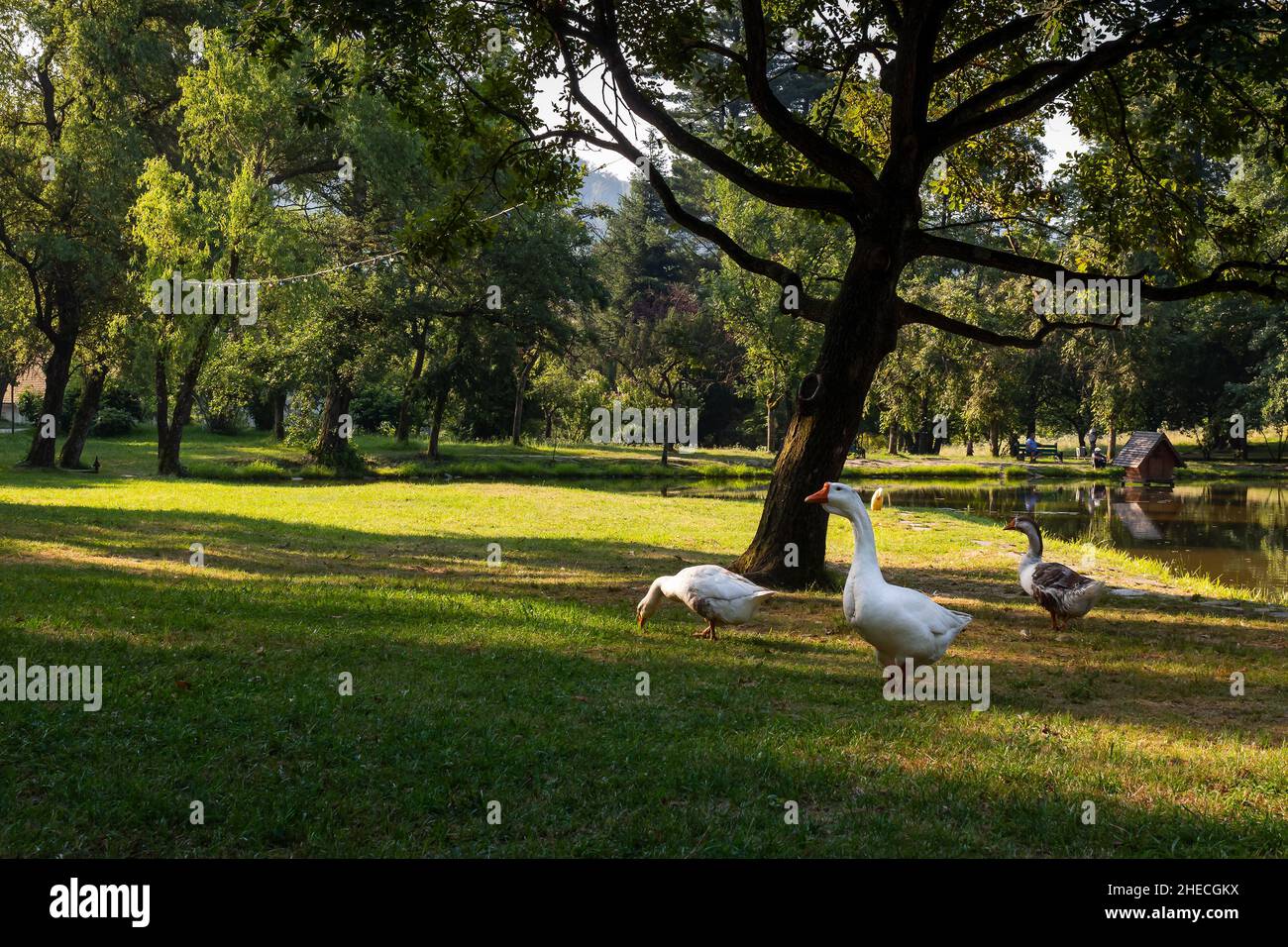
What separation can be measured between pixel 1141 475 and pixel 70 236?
42.2m

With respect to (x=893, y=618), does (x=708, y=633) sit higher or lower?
lower

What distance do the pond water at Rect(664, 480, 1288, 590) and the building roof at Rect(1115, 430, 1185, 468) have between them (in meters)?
1.72

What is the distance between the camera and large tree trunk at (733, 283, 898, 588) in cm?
1220

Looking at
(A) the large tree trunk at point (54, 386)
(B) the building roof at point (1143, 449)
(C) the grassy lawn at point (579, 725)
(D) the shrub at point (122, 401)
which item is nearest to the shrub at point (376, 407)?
(D) the shrub at point (122, 401)

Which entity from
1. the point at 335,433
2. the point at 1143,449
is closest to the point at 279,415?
the point at 335,433

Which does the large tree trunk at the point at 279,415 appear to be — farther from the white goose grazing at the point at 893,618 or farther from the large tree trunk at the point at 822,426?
the white goose grazing at the point at 893,618

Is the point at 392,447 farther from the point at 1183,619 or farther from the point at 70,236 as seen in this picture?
the point at 1183,619

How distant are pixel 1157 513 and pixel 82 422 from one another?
35885 millimetres

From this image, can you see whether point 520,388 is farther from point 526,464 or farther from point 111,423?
point 111,423

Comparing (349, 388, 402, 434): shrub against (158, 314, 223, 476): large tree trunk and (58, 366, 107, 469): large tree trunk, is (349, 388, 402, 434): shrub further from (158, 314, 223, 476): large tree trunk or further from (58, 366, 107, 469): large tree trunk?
(58, 366, 107, 469): large tree trunk

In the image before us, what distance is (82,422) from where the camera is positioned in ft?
99.8

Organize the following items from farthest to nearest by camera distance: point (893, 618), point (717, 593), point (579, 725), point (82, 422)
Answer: point (82, 422) → point (717, 593) → point (893, 618) → point (579, 725)

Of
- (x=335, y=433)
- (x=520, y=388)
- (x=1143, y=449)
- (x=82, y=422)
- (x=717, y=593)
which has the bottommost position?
(x=717, y=593)

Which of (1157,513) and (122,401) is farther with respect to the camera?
(122,401)
